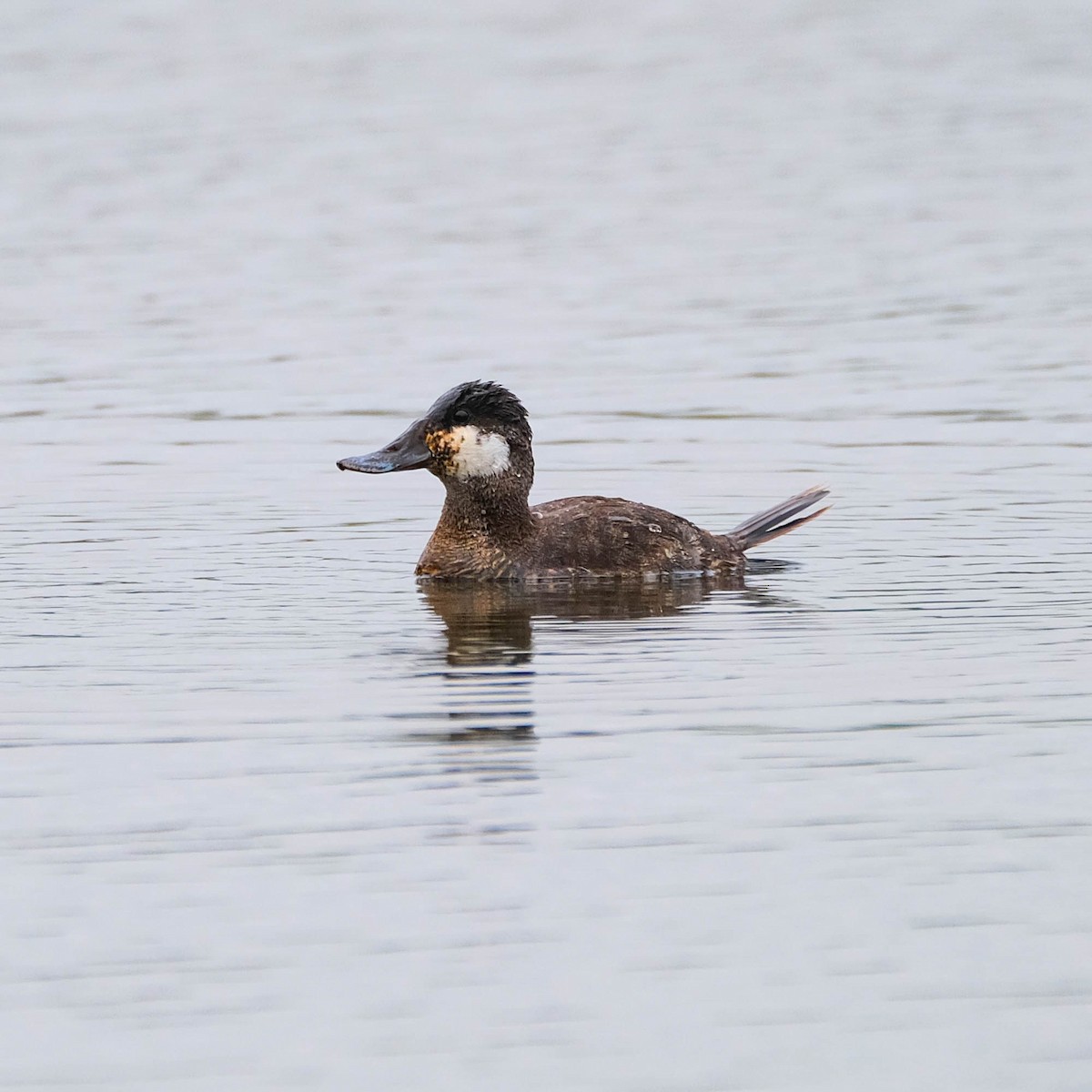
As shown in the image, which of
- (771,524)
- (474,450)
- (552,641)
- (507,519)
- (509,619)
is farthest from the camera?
(771,524)

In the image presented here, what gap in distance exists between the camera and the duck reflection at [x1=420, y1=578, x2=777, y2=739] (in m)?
9.07

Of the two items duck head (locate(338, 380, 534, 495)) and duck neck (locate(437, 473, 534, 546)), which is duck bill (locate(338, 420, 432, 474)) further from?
duck neck (locate(437, 473, 534, 546))

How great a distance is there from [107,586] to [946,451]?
5.84 metres

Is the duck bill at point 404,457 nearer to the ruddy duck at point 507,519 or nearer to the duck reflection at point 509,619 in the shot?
the ruddy duck at point 507,519

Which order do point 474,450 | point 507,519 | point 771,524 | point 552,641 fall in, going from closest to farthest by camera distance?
point 552,641 < point 507,519 < point 474,450 < point 771,524

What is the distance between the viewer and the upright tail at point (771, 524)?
12.8 m

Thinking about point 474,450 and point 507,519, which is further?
point 474,450

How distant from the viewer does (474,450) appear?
40.1ft

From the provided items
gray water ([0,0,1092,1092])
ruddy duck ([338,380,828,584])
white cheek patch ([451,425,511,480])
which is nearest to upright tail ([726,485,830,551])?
gray water ([0,0,1092,1092])

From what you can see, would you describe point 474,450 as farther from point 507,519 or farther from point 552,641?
point 552,641

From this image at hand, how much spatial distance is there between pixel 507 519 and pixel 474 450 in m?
0.40

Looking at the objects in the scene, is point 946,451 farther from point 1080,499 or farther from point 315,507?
point 315,507

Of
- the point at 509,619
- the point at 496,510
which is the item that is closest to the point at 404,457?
the point at 496,510

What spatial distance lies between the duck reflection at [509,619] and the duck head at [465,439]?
0.61 meters
